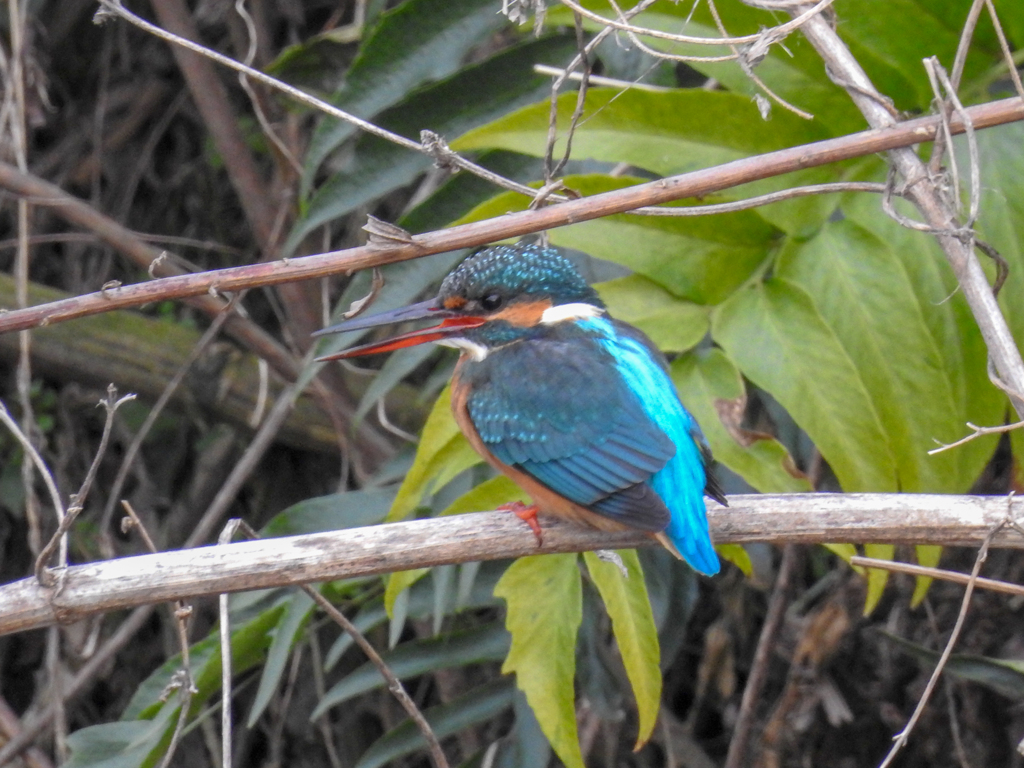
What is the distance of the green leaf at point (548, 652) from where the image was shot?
1.68m

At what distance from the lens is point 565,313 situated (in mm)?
2031

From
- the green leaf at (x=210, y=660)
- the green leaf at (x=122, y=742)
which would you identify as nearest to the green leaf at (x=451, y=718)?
the green leaf at (x=210, y=660)

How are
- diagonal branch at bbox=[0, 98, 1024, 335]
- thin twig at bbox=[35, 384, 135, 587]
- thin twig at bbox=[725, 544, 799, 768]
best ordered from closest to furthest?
thin twig at bbox=[35, 384, 135, 587] → diagonal branch at bbox=[0, 98, 1024, 335] → thin twig at bbox=[725, 544, 799, 768]

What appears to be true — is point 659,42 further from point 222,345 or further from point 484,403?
point 222,345

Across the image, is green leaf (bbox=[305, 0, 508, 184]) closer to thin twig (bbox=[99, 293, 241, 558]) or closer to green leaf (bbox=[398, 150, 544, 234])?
green leaf (bbox=[398, 150, 544, 234])

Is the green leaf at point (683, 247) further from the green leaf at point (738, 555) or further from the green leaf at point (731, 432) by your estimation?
the green leaf at point (738, 555)

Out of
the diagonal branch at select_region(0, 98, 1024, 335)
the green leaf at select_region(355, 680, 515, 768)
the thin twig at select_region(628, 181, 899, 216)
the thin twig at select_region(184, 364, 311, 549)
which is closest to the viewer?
the diagonal branch at select_region(0, 98, 1024, 335)

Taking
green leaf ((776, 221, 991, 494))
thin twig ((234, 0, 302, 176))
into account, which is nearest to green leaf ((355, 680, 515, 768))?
green leaf ((776, 221, 991, 494))

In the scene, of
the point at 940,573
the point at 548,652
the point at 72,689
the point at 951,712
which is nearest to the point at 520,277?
the point at 548,652

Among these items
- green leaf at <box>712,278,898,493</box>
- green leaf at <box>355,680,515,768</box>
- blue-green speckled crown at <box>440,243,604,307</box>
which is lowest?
green leaf at <box>355,680,515,768</box>

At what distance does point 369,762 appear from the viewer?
2.24 metres

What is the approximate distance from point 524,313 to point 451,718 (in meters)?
0.84

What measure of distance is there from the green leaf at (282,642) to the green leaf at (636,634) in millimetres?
584

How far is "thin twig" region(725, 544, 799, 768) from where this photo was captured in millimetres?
2432
